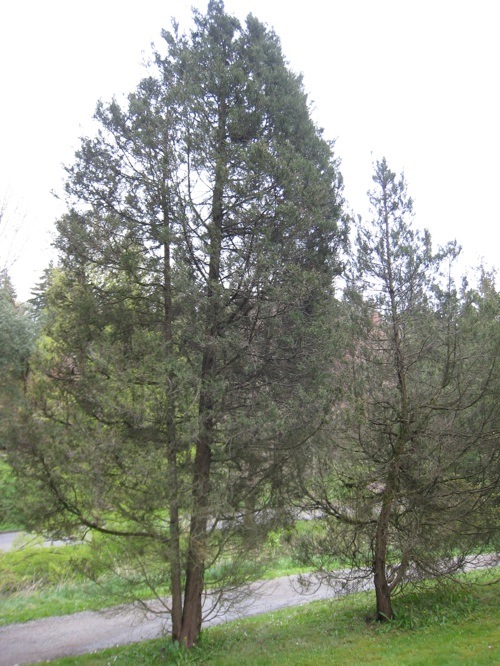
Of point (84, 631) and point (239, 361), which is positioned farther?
point (84, 631)

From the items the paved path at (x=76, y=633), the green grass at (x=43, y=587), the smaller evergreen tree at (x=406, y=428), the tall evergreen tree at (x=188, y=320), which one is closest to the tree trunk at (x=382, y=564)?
the smaller evergreen tree at (x=406, y=428)

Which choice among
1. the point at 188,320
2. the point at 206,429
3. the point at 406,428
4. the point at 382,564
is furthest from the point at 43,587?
the point at 406,428

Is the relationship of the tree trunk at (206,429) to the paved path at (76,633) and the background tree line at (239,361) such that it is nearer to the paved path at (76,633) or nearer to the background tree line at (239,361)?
the background tree line at (239,361)

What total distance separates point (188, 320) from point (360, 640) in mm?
5157

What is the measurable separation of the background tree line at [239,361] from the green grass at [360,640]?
45cm

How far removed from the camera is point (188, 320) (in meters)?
6.83

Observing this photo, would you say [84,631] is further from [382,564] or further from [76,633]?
[382,564]

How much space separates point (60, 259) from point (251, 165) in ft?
9.86

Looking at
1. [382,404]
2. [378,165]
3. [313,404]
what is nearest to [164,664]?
[313,404]

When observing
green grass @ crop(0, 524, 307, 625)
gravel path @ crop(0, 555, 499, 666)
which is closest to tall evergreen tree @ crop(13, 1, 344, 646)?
Result: gravel path @ crop(0, 555, 499, 666)

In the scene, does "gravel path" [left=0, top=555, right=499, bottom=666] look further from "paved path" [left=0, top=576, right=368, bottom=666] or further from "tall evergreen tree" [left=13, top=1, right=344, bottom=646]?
"tall evergreen tree" [left=13, top=1, right=344, bottom=646]

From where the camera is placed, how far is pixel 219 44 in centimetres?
753

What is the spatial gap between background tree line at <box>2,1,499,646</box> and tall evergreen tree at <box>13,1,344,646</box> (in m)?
0.03

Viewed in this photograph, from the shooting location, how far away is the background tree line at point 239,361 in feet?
20.5
